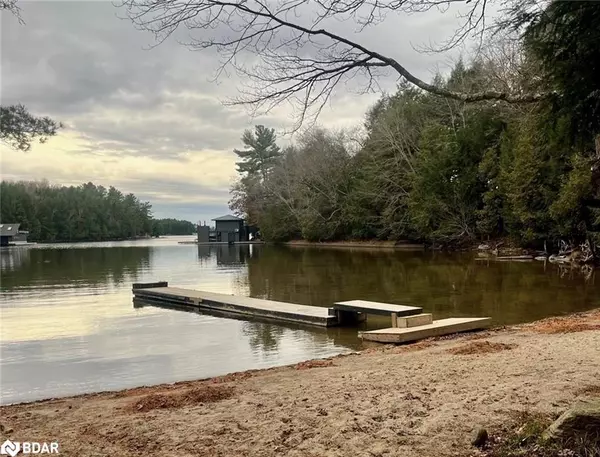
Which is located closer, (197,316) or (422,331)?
(422,331)

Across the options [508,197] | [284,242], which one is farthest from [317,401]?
[284,242]

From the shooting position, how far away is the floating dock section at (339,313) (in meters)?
9.29

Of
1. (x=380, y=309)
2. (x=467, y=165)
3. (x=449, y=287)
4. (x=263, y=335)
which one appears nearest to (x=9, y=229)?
(x=467, y=165)

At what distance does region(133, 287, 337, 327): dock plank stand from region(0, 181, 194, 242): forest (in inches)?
2326

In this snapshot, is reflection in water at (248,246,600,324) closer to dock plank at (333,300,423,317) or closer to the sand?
dock plank at (333,300,423,317)

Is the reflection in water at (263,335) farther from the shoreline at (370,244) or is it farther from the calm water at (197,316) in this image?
the shoreline at (370,244)

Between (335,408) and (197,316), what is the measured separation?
913 centimetres

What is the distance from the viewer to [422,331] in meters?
9.17

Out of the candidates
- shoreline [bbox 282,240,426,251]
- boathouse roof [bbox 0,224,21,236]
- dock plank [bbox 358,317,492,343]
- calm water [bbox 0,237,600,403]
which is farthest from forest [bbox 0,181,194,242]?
dock plank [bbox 358,317,492,343]

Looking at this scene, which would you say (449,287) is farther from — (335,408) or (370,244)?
(370,244)

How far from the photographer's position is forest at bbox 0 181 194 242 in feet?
250

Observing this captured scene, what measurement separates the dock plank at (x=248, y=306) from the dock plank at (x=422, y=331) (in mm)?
1721

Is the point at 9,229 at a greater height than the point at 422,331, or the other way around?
the point at 9,229

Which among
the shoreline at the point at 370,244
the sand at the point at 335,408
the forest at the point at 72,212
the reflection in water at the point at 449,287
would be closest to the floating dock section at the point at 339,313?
Answer: the reflection in water at the point at 449,287
